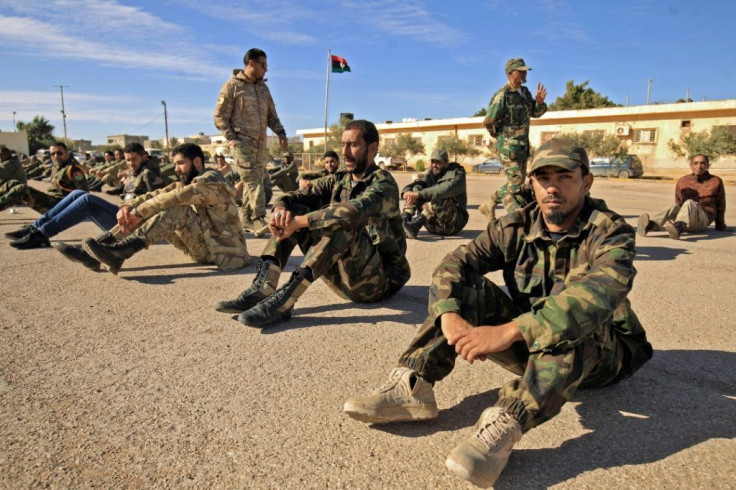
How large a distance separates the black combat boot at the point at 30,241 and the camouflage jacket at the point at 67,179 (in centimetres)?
153

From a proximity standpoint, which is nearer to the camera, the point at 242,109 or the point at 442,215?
the point at 242,109

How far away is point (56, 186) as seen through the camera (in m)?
7.31

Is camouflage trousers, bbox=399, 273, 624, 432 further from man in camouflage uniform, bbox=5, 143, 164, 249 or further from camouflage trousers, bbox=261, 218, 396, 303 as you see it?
man in camouflage uniform, bbox=5, 143, 164, 249

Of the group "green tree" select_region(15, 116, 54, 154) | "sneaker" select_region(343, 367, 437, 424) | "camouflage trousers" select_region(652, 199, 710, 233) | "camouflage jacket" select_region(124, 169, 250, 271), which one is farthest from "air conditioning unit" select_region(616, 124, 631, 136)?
"green tree" select_region(15, 116, 54, 154)

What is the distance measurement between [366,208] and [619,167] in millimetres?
26042

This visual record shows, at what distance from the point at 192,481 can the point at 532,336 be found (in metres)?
1.28

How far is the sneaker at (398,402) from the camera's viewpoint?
2.04m

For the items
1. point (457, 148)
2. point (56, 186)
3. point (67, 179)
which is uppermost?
point (457, 148)

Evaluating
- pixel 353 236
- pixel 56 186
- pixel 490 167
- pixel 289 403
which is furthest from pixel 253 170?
pixel 490 167

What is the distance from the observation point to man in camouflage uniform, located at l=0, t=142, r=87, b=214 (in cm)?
717

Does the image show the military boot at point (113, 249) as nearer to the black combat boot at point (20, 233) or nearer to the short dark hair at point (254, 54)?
the black combat boot at point (20, 233)

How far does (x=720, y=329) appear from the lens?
335 cm

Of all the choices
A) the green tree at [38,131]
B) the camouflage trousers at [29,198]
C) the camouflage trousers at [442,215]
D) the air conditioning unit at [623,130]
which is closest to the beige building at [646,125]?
the air conditioning unit at [623,130]

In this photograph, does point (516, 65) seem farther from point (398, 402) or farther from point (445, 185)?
point (398, 402)
